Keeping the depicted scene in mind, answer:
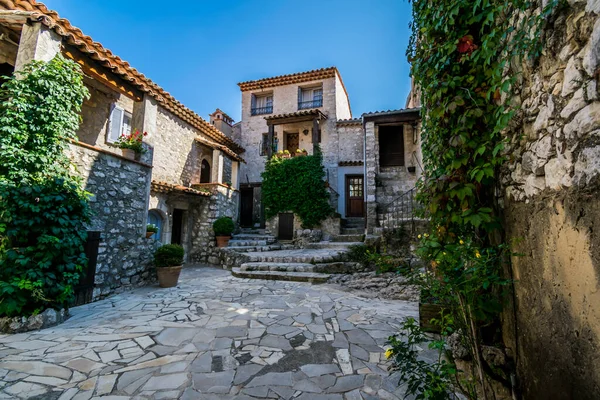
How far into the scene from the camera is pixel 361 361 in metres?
2.56

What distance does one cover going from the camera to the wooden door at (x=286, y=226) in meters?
11.8

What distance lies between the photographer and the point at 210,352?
2.76 meters

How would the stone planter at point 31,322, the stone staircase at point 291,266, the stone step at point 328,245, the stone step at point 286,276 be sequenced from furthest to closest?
the stone step at point 328,245 → the stone staircase at point 291,266 → the stone step at point 286,276 → the stone planter at point 31,322

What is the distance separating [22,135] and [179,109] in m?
6.42

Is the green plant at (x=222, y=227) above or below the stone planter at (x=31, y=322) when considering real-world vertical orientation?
above

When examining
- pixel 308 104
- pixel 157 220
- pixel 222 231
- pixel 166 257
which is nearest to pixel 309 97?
pixel 308 104

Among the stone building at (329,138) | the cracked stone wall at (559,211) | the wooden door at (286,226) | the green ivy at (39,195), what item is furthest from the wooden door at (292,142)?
the cracked stone wall at (559,211)

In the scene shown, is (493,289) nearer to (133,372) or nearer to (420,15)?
(420,15)

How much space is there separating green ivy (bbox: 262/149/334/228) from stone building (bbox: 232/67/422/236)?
103 centimetres

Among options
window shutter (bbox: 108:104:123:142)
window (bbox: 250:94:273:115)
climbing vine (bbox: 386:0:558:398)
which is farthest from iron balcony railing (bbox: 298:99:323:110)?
climbing vine (bbox: 386:0:558:398)

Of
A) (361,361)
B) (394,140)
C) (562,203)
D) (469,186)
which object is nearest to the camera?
(562,203)

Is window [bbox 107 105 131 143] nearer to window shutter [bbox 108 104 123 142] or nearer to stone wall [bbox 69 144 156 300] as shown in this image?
window shutter [bbox 108 104 123 142]

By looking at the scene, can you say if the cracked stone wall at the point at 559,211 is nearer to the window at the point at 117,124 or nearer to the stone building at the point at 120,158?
the stone building at the point at 120,158

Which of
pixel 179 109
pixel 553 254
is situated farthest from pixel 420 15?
pixel 179 109
